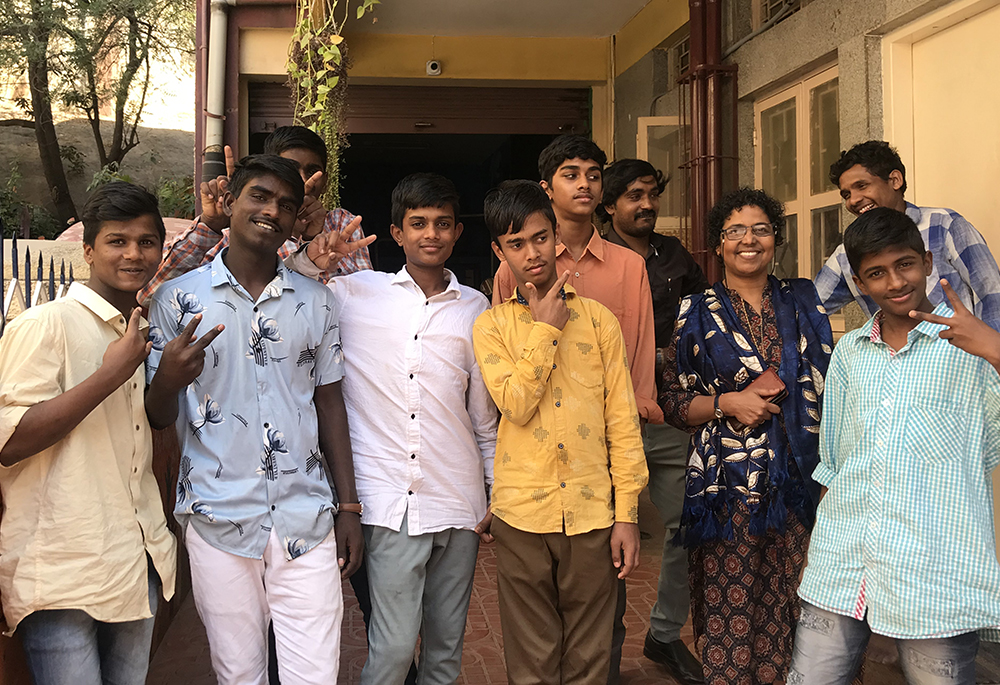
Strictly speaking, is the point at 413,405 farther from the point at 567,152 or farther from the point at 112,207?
the point at 567,152

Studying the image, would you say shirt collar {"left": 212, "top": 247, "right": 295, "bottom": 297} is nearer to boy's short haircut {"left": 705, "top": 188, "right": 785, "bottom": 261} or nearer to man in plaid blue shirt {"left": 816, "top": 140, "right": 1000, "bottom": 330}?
boy's short haircut {"left": 705, "top": 188, "right": 785, "bottom": 261}

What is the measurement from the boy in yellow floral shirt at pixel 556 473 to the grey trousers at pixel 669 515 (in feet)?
3.13

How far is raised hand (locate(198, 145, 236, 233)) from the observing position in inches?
111

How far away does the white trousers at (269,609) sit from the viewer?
2465 millimetres

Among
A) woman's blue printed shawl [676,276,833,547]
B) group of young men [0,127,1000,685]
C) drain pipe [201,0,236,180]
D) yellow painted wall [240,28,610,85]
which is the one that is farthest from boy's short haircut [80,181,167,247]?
yellow painted wall [240,28,610,85]

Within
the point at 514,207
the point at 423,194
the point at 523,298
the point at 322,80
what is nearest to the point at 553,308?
the point at 523,298

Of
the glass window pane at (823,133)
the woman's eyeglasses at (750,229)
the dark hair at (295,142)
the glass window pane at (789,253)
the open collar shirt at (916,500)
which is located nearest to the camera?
the open collar shirt at (916,500)

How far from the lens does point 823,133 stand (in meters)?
5.29

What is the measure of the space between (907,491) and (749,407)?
1.88 feet

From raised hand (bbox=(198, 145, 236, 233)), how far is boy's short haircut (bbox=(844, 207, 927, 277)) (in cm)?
194

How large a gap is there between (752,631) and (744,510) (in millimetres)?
403

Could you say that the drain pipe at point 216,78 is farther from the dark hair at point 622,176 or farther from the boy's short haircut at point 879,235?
the boy's short haircut at point 879,235

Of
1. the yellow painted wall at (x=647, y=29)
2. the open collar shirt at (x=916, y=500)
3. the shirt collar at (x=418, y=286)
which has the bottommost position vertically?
the open collar shirt at (x=916, y=500)

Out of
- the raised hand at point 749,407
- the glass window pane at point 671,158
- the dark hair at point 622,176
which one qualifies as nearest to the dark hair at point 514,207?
the raised hand at point 749,407
